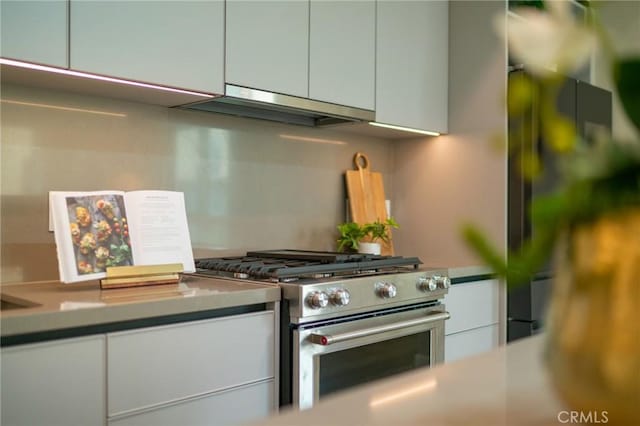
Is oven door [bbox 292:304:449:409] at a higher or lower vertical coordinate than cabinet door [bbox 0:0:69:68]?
lower

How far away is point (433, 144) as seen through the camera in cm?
292

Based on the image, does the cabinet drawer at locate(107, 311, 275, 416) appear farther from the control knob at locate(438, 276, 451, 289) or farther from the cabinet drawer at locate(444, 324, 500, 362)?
the cabinet drawer at locate(444, 324, 500, 362)

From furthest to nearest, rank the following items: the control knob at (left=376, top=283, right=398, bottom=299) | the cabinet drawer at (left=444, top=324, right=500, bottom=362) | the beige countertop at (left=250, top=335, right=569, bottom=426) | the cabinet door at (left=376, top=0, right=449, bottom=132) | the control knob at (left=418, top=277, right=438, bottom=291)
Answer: the cabinet door at (left=376, top=0, right=449, bottom=132) → the cabinet drawer at (left=444, top=324, right=500, bottom=362) → the control knob at (left=418, top=277, right=438, bottom=291) → the control knob at (left=376, top=283, right=398, bottom=299) → the beige countertop at (left=250, top=335, right=569, bottom=426)

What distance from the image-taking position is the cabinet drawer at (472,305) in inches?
93.0

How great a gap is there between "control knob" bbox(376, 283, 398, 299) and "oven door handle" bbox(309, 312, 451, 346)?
10 centimetres

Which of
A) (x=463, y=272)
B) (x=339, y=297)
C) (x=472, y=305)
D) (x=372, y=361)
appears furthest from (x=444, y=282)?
(x=339, y=297)

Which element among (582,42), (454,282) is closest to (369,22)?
(454,282)

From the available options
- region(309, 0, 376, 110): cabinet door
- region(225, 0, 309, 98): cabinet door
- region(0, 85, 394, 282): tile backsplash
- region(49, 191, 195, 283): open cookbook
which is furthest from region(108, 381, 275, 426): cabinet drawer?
region(309, 0, 376, 110): cabinet door

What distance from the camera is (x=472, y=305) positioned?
2.47 m

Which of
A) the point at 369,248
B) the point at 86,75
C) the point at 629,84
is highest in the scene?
the point at 86,75

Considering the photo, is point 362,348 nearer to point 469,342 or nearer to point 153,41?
point 469,342

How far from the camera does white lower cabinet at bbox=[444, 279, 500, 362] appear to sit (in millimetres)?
2357

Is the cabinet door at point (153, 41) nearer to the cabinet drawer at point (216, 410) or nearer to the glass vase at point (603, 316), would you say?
the cabinet drawer at point (216, 410)

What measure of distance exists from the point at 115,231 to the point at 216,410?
59cm
